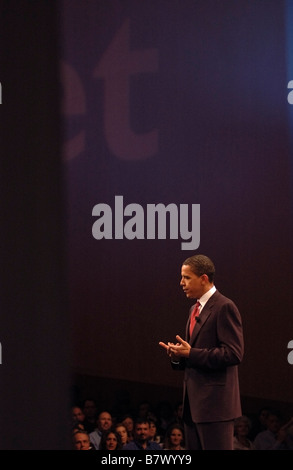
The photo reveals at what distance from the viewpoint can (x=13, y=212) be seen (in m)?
0.74

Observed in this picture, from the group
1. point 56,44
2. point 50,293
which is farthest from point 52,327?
point 56,44

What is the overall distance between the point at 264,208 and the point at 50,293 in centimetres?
434

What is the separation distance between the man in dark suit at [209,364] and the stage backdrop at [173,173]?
2.32 meters

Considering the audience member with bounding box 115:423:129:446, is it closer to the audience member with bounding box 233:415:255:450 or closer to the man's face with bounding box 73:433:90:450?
the man's face with bounding box 73:433:90:450

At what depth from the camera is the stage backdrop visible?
4.92m

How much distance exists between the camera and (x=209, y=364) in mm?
2428

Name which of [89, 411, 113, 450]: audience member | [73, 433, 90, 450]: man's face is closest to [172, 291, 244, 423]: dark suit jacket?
[73, 433, 90, 450]: man's face

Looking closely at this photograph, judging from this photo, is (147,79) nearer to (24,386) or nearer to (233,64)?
(233,64)

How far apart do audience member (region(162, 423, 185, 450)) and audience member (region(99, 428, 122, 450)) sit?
366mm

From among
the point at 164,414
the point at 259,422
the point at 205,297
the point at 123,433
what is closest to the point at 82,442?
the point at 123,433

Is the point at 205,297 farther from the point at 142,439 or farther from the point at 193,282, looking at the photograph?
the point at 142,439

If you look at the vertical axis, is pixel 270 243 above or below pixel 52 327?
above

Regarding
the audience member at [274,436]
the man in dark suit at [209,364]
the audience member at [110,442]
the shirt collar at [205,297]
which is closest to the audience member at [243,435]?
the audience member at [274,436]

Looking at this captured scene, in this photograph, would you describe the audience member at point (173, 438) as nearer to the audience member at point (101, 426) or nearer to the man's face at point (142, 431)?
the man's face at point (142, 431)
